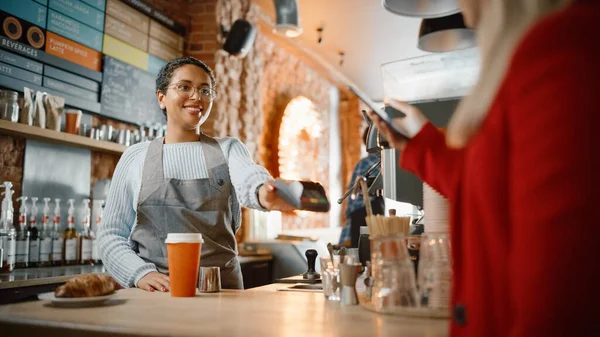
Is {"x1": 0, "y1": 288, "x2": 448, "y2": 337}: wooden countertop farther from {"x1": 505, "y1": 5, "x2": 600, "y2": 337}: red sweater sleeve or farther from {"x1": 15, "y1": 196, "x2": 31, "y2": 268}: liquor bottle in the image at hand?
{"x1": 15, "y1": 196, "x2": 31, "y2": 268}: liquor bottle

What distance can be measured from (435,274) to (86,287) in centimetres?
87

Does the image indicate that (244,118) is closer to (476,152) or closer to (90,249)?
(90,249)

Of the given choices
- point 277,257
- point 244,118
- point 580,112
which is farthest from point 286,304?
point 244,118

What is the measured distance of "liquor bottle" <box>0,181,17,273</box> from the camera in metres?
2.59

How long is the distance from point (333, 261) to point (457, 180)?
30.6 inches

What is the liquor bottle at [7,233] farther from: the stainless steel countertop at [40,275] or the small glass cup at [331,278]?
the small glass cup at [331,278]

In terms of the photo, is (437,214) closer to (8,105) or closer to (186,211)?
(186,211)

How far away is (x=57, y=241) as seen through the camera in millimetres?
3004

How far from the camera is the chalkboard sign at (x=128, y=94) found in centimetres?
355

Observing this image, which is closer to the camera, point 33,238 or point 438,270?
point 438,270

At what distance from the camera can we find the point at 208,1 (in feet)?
14.5

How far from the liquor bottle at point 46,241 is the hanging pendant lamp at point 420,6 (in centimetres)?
222

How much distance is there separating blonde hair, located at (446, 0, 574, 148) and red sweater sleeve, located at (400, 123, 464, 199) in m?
0.33

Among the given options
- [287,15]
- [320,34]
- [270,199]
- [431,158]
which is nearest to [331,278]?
[270,199]
